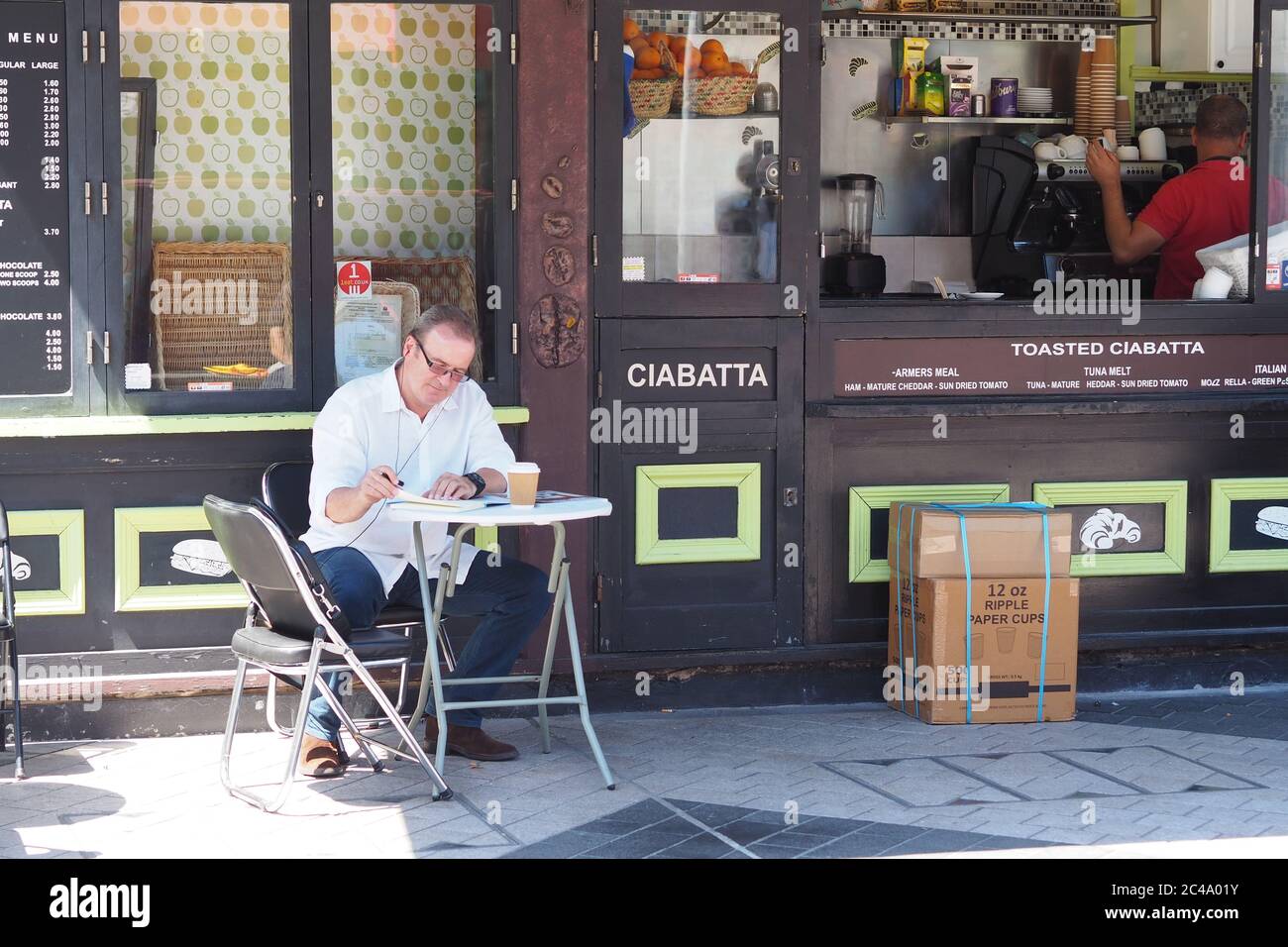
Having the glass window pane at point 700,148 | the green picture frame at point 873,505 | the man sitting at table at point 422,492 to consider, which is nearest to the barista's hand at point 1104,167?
the green picture frame at point 873,505

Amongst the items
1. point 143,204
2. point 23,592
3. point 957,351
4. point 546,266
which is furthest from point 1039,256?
point 23,592

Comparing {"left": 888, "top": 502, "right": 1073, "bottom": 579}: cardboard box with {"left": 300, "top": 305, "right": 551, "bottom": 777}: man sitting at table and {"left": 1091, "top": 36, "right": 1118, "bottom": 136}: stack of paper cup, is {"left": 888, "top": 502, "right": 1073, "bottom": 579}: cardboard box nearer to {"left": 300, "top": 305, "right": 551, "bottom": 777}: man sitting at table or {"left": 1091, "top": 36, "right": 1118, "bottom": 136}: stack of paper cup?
{"left": 300, "top": 305, "right": 551, "bottom": 777}: man sitting at table

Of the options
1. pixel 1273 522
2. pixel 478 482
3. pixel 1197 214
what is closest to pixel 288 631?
pixel 478 482

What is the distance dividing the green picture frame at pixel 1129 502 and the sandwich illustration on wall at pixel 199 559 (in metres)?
3.07

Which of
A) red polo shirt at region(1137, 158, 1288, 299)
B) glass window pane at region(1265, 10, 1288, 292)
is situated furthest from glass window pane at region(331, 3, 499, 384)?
glass window pane at region(1265, 10, 1288, 292)

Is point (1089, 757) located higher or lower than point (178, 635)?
lower

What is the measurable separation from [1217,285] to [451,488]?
3489 mm

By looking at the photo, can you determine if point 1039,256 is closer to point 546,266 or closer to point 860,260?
point 860,260

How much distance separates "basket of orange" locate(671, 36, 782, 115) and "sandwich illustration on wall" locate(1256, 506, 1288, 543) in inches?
103

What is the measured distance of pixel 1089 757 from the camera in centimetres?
550

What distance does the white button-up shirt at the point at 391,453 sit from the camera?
203 inches

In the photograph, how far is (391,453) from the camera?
531 cm

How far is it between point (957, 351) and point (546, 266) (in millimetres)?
1622
